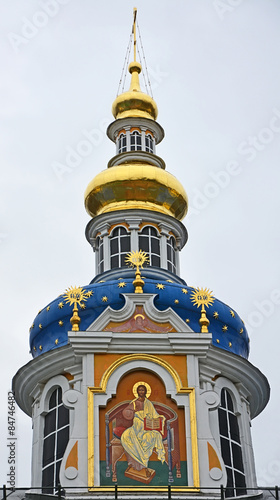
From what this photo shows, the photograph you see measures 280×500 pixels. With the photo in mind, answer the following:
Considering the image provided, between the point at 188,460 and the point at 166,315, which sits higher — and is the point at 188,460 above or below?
below

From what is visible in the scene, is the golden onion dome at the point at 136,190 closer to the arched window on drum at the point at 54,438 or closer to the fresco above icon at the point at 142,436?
the arched window on drum at the point at 54,438

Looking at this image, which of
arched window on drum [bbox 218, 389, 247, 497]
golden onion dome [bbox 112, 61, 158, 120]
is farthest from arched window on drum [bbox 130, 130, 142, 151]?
arched window on drum [bbox 218, 389, 247, 497]

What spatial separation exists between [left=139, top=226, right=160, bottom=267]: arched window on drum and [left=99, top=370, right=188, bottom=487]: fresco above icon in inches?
248

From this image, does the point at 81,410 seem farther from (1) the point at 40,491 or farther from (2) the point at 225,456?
(2) the point at 225,456

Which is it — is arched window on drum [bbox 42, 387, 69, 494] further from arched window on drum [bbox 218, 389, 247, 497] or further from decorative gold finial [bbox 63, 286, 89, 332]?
→ arched window on drum [bbox 218, 389, 247, 497]

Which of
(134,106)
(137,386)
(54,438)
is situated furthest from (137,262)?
(134,106)

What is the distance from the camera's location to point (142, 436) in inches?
877

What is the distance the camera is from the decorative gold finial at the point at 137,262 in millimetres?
24328

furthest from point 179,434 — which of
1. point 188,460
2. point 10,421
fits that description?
point 10,421

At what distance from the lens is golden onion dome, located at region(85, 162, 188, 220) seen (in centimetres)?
2962

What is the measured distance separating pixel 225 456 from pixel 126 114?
12.7 m

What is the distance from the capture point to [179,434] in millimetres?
22328

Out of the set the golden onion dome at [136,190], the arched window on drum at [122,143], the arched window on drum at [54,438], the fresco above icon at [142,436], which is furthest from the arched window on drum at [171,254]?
the fresco above icon at [142,436]

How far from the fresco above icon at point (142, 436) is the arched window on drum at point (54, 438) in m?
2.01
